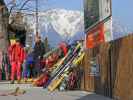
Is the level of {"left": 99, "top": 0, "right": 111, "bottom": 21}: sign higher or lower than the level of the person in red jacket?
higher

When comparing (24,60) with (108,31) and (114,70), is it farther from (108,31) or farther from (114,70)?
(114,70)

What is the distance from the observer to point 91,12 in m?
18.2

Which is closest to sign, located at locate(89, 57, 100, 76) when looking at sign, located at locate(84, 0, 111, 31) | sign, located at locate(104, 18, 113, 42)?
sign, located at locate(104, 18, 113, 42)

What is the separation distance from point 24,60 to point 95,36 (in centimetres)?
933

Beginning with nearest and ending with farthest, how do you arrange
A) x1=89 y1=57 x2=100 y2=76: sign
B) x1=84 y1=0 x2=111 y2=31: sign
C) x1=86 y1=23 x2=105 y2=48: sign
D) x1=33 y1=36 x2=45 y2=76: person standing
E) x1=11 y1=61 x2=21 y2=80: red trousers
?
x1=84 y1=0 x2=111 y2=31: sign
x1=86 y1=23 x2=105 y2=48: sign
x1=89 y1=57 x2=100 y2=76: sign
x1=11 y1=61 x2=21 y2=80: red trousers
x1=33 y1=36 x2=45 y2=76: person standing

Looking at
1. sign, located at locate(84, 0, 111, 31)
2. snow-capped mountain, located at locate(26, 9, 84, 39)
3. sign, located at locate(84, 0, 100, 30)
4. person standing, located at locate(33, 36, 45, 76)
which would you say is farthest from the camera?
snow-capped mountain, located at locate(26, 9, 84, 39)

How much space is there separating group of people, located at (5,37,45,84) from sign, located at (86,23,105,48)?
5952mm

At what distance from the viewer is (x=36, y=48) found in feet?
87.8

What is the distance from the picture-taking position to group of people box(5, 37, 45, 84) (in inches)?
974

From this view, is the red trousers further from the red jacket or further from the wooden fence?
the wooden fence

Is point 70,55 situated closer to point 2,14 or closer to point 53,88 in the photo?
point 53,88

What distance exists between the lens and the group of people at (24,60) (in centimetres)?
2473

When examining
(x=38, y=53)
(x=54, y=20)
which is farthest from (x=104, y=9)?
(x=54, y=20)

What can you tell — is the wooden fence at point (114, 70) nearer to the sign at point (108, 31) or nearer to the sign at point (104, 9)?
the sign at point (108, 31)
